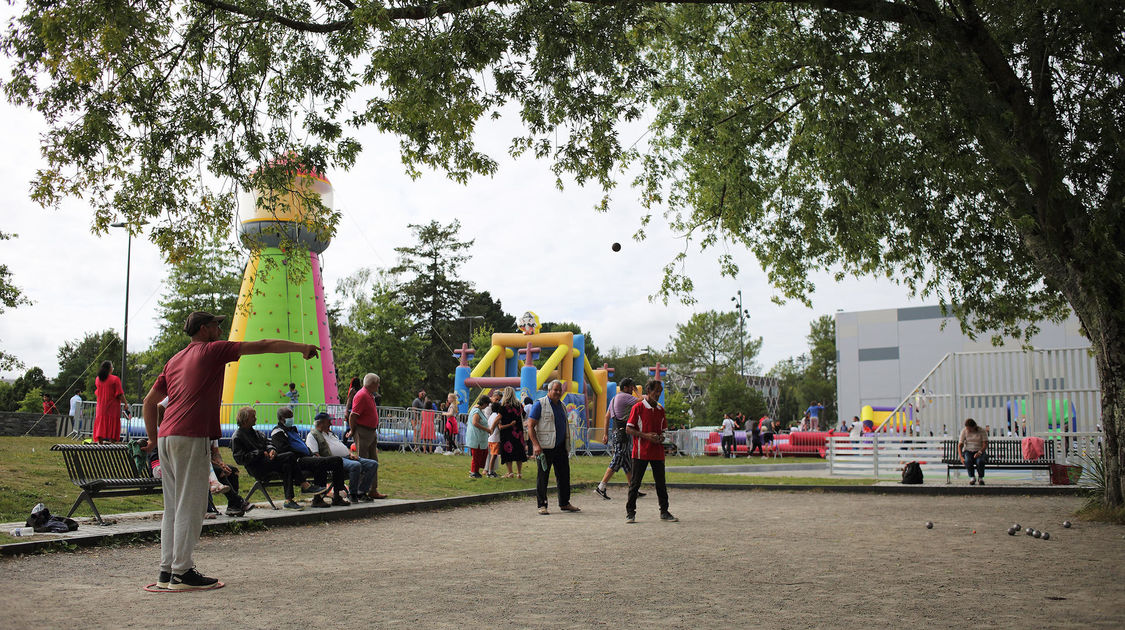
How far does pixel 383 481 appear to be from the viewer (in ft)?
54.1

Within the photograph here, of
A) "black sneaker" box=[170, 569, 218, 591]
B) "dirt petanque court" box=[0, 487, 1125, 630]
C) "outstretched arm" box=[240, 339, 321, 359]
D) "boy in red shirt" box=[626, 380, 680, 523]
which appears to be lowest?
"dirt petanque court" box=[0, 487, 1125, 630]

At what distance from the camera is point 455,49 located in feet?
32.2

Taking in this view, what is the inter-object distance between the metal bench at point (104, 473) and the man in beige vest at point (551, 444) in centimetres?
511

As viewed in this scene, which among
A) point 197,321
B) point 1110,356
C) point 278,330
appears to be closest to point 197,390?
point 197,321

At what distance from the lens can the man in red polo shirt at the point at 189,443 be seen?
649cm

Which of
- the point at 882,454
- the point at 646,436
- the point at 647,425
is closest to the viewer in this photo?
the point at 646,436

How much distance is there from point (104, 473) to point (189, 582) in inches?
176

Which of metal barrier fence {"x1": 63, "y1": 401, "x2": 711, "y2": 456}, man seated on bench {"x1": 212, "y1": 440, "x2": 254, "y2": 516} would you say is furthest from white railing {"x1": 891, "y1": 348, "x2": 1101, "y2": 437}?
man seated on bench {"x1": 212, "y1": 440, "x2": 254, "y2": 516}

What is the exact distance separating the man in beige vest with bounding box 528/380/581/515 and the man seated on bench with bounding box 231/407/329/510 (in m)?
3.31

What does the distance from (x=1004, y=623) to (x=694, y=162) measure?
37.7ft

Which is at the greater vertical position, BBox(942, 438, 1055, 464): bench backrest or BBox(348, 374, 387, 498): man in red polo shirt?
BBox(348, 374, 387, 498): man in red polo shirt

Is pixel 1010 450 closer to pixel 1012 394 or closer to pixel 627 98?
pixel 1012 394

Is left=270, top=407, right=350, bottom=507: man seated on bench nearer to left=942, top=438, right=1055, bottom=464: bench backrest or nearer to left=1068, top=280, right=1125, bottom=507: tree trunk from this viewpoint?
left=1068, top=280, right=1125, bottom=507: tree trunk

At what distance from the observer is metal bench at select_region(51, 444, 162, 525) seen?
378 inches
